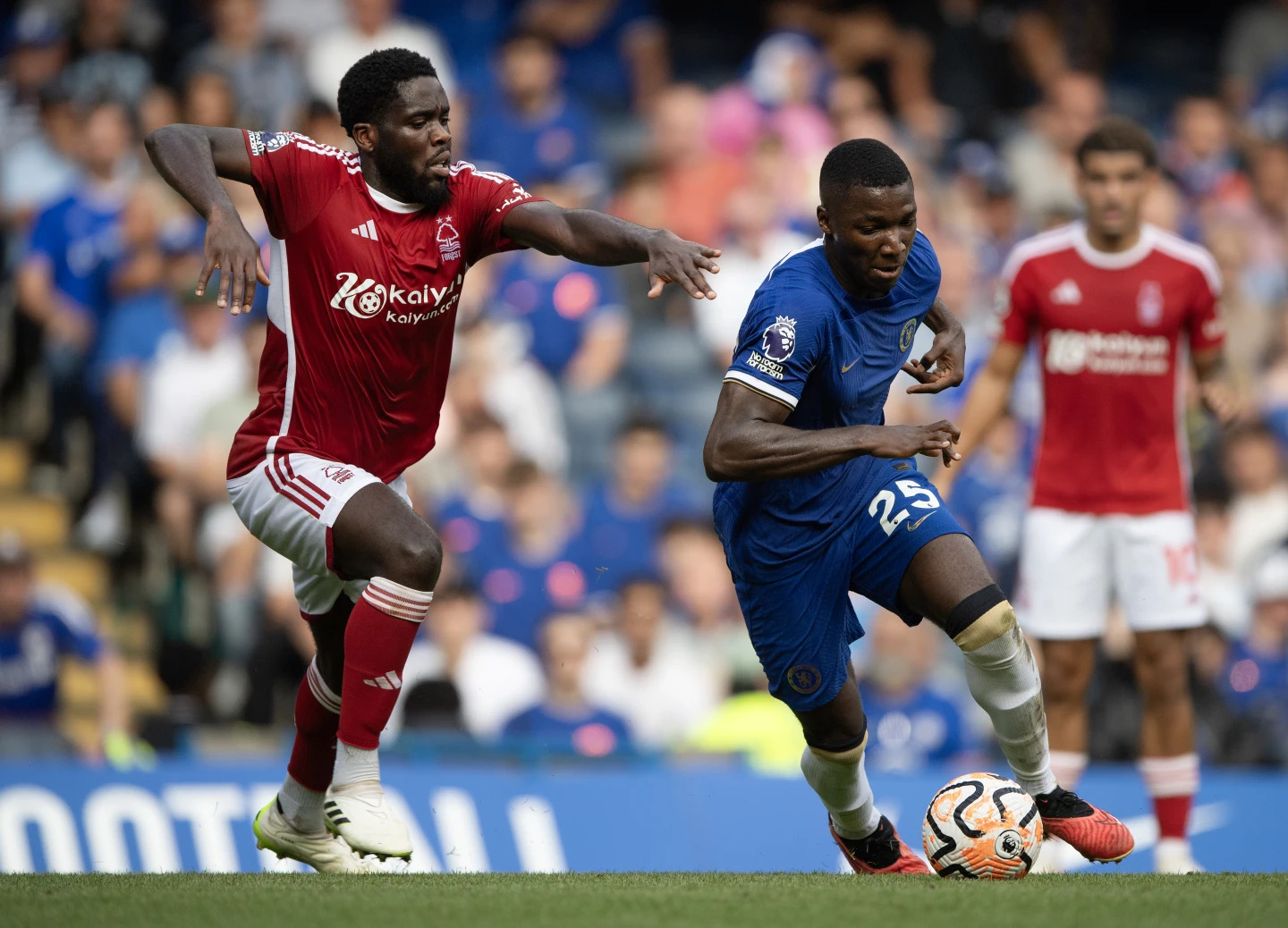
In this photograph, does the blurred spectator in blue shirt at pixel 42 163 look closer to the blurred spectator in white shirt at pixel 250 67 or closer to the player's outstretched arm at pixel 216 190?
the blurred spectator in white shirt at pixel 250 67

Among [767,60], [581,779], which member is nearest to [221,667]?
[581,779]

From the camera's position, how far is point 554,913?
4820 millimetres

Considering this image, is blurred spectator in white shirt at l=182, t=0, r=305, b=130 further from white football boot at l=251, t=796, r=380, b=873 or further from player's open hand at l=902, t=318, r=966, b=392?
player's open hand at l=902, t=318, r=966, b=392

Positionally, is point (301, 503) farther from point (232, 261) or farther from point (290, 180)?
point (290, 180)

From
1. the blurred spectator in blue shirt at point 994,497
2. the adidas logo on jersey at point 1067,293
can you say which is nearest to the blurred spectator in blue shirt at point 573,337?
the blurred spectator in blue shirt at point 994,497

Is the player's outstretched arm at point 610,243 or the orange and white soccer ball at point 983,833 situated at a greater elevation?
the player's outstretched arm at point 610,243

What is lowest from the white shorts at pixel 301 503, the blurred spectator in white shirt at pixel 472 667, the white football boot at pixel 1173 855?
the white football boot at pixel 1173 855

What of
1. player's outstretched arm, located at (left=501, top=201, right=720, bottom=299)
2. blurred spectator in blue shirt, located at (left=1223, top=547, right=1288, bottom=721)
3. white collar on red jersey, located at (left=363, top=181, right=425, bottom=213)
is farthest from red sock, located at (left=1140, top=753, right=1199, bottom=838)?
white collar on red jersey, located at (left=363, top=181, right=425, bottom=213)

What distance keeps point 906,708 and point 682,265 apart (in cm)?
495

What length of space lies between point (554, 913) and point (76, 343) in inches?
328

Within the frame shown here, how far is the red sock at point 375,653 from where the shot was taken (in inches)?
226

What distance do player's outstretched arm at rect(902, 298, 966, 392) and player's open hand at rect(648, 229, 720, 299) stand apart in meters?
0.85

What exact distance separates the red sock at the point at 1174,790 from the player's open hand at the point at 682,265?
140 inches

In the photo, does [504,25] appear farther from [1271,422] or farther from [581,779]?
[581,779]
